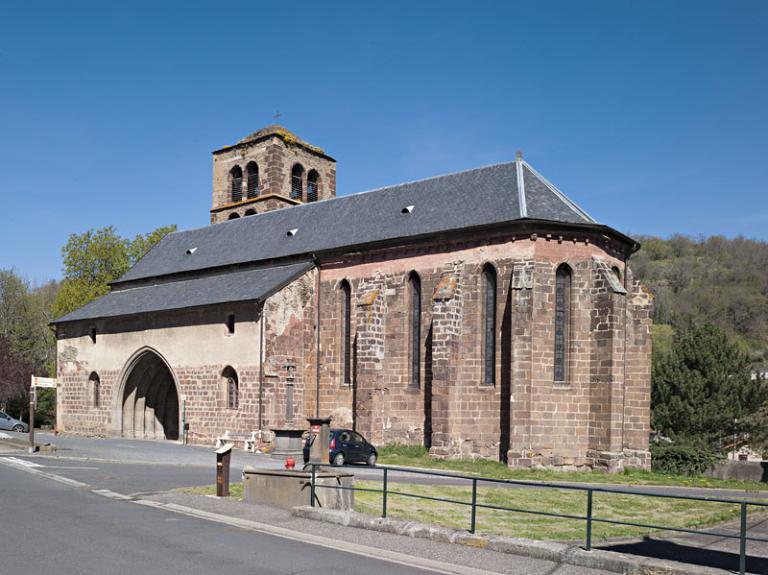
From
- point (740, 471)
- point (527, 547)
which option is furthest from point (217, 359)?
point (527, 547)

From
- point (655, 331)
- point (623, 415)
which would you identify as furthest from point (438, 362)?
point (655, 331)

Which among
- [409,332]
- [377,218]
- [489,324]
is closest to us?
[489,324]

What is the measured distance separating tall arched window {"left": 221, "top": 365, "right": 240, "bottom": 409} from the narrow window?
7.39 m

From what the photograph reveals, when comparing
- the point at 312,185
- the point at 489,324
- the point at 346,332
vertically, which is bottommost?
the point at 346,332

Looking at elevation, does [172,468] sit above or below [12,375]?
below

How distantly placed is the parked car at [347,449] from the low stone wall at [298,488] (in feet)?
31.8

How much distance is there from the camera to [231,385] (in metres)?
29.8

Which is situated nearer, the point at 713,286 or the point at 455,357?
the point at 455,357

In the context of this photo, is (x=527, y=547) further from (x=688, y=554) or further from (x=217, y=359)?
(x=217, y=359)

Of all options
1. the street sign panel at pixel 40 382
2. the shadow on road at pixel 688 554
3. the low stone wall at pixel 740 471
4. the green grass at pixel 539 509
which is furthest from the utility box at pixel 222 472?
the low stone wall at pixel 740 471

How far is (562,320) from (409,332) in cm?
577

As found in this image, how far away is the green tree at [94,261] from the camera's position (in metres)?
51.8

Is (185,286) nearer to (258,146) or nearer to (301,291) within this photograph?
(301,291)

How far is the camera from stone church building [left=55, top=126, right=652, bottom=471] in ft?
80.7
